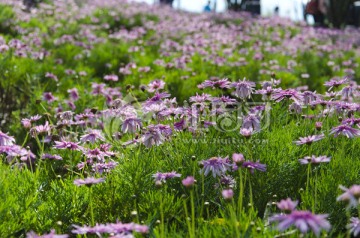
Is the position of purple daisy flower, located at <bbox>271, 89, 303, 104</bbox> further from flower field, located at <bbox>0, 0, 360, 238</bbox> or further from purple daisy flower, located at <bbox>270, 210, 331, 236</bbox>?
purple daisy flower, located at <bbox>270, 210, 331, 236</bbox>

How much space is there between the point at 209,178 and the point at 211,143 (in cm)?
28

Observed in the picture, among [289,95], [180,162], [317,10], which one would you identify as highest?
[317,10]

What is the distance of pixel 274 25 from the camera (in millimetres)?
11844

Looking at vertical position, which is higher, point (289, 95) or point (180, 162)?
point (289, 95)

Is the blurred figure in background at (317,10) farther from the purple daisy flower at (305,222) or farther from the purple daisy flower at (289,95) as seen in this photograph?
the purple daisy flower at (305,222)

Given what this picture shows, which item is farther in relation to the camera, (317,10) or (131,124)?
(317,10)

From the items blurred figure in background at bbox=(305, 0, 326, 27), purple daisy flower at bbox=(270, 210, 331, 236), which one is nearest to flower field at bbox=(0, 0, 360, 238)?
purple daisy flower at bbox=(270, 210, 331, 236)

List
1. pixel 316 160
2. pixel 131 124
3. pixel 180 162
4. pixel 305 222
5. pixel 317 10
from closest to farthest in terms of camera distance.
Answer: pixel 305 222
pixel 316 160
pixel 131 124
pixel 180 162
pixel 317 10

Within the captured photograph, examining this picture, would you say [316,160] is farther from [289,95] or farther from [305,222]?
[289,95]

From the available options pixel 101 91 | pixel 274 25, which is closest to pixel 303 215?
pixel 101 91

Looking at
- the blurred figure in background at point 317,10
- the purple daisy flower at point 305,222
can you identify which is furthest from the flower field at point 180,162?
the blurred figure in background at point 317,10

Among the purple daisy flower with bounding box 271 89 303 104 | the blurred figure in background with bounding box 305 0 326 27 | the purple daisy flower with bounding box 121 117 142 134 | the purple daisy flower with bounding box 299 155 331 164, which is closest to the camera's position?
the purple daisy flower with bounding box 299 155 331 164

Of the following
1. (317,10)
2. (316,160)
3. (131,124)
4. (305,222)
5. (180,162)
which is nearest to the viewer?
(305,222)

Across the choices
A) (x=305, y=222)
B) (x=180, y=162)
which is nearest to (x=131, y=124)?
(x=180, y=162)
